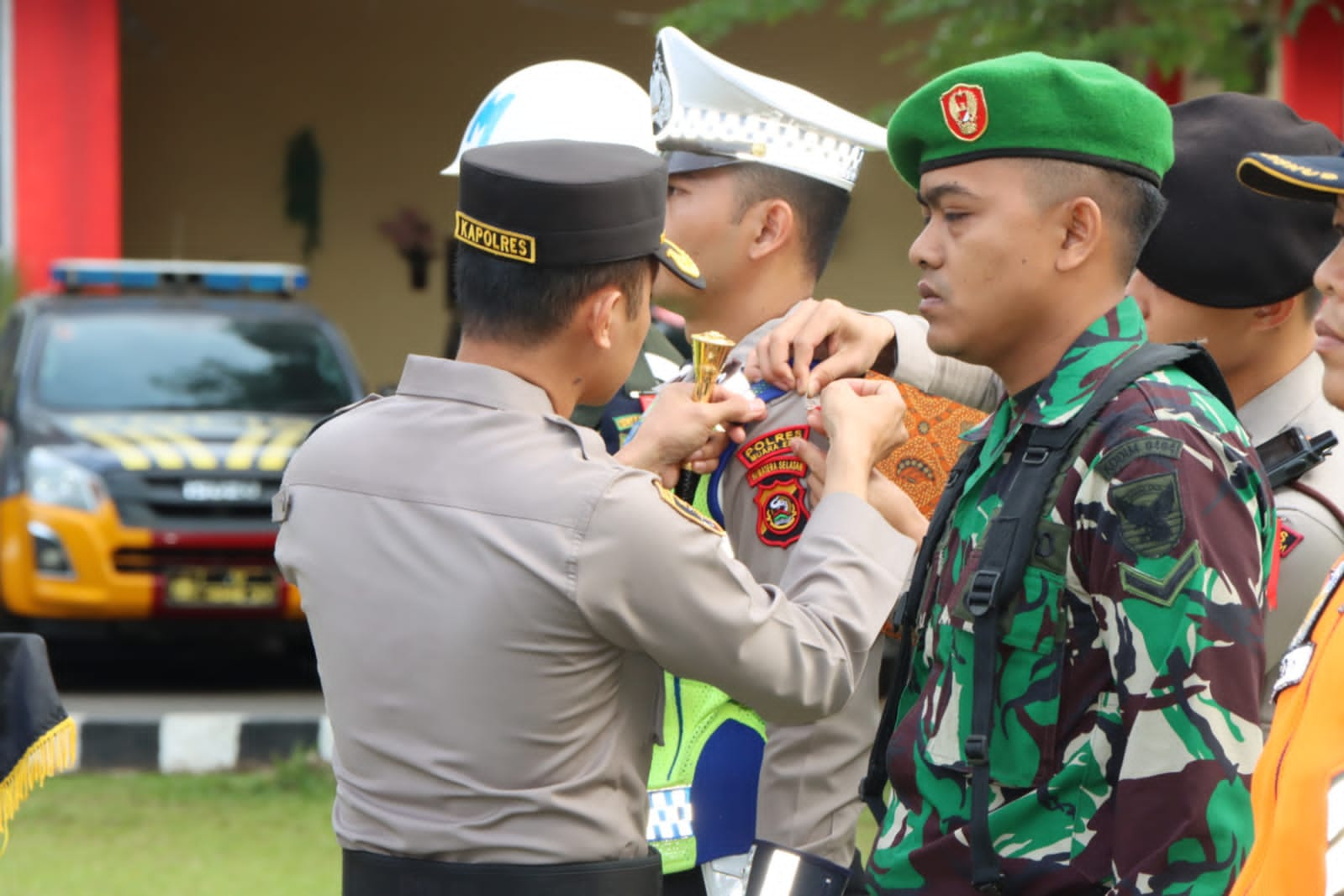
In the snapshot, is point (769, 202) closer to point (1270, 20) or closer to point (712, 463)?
point (712, 463)

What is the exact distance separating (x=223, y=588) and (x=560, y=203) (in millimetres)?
6051

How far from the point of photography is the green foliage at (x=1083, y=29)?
8383 mm

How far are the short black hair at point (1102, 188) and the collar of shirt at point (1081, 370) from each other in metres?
0.08

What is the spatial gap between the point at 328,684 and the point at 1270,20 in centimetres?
846

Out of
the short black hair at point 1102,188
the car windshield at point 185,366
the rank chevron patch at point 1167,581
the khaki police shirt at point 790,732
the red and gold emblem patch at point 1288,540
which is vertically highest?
the short black hair at point 1102,188

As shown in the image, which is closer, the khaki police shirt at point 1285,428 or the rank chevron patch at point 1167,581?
the rank chevron patch at point 1167,581

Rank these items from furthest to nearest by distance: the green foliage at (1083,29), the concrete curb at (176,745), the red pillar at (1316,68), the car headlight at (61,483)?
the red pillar at (1316,68) < the green foliage at (1083,29) < the car headlight at (61,483) < the concrete curb at (176,745)

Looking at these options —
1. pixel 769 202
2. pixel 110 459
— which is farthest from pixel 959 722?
pixel 110 459

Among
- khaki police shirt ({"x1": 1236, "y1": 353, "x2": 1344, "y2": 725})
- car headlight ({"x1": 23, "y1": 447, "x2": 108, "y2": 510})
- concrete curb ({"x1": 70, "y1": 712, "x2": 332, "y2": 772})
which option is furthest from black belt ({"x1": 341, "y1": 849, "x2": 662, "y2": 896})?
car headlight ({"x1": 23, "y1": 447, "x2": 108, "y2": 510})

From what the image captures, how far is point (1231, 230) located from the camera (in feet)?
8.85

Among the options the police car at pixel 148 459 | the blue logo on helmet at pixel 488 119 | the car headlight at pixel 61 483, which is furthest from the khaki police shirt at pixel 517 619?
the car headlight at pixel 61 483

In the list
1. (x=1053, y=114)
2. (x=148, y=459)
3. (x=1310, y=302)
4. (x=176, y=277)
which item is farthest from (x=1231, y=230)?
(x=176, y=277)

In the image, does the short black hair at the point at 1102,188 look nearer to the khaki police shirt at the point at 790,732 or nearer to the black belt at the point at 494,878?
the khaki police shirt at the point at 790,732

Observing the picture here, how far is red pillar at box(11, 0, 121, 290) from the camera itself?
11.7m
